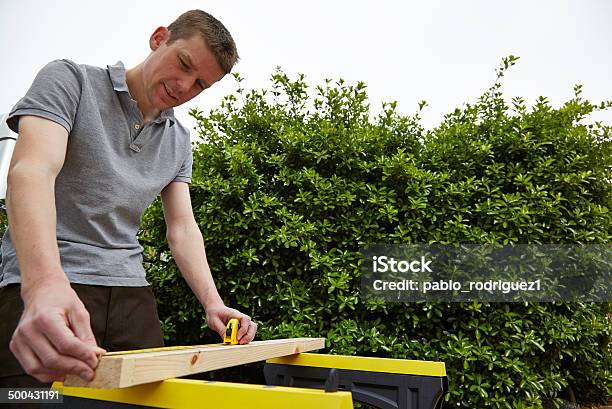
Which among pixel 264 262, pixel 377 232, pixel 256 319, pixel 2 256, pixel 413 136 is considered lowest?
pixel 2 256

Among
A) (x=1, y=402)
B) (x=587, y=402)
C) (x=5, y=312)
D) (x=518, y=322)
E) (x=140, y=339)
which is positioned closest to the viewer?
(x=1, y=402)

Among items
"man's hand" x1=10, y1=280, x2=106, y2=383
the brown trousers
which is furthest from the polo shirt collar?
"man's hand" x1=10, y1=280, x2=106, y2=383

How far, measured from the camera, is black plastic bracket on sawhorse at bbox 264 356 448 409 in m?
1.66

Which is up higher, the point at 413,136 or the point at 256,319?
the point at 413,136

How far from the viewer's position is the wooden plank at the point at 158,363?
844 mm

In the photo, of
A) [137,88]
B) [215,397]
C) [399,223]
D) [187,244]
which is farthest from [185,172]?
[399,223]

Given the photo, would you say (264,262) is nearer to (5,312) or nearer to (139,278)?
(139,278)

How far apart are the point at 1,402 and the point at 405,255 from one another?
222 centimetres

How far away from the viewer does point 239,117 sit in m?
3.53

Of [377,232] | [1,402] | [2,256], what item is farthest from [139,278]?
[377,232]

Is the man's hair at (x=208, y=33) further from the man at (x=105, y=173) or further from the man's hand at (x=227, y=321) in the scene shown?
the man's hand at (x=227, y=321)

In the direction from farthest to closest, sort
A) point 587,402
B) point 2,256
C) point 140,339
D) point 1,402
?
point 587,402 → point 140,339 → point 2,256 → point 1,402

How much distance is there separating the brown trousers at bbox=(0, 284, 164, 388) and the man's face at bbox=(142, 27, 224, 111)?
605 millimetres

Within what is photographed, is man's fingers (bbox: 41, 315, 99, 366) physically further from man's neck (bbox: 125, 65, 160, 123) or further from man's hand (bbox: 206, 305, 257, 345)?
man's neck (bbox: 125, 65, 160, 123)
